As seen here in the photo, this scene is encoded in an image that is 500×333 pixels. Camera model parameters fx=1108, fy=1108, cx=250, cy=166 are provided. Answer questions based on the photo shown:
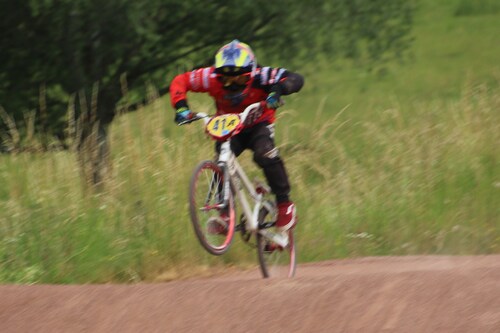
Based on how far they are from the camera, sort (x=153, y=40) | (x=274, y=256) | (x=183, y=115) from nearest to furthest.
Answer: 1. (x=183, y=115)
2. (x=274, y=256)
3. (x=153, y=40)

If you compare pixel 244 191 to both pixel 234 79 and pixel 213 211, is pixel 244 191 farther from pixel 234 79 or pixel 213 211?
pixel 234 79

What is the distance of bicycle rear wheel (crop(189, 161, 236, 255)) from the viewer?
24.6 feet

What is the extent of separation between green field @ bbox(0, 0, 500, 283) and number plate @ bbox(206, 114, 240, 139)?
1.58 meters

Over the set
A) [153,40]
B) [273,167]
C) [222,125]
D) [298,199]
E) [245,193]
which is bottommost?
[298,199]

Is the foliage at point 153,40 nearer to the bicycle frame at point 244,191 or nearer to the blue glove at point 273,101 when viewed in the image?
the bicycle frame at point 244,191

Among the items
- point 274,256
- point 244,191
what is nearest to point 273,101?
point 244,191

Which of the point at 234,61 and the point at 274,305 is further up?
the point at 234,61

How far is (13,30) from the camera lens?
1353 cm

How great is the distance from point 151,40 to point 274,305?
25.6 ft

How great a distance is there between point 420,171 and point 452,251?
1075 mm

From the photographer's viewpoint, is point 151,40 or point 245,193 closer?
point 245,193

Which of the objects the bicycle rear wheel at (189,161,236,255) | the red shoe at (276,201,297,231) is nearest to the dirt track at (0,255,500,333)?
the bicycle rear wheel at (189,161,236,255)

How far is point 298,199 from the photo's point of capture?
34.5 ft

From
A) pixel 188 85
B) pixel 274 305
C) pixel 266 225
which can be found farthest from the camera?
pixel 266 225
